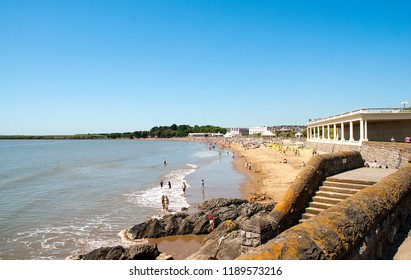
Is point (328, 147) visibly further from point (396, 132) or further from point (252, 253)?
point (252, 253)

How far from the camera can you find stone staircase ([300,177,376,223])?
308 inches

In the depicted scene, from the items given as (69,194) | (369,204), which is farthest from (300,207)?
(69,194)

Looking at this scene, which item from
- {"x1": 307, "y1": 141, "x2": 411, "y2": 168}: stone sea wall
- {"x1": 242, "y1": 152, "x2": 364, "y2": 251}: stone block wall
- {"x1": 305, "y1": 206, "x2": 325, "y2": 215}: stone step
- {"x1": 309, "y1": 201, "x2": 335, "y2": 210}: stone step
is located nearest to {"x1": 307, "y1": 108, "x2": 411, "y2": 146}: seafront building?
{"x1": 307, "y1": 141, "x2": 411, "y2": 168}: stone sea wall

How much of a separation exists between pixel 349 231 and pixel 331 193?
4.40m

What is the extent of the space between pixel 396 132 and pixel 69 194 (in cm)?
3304

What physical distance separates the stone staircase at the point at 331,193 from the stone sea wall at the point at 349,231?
1.56 metres

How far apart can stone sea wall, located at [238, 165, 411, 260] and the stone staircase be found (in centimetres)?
156

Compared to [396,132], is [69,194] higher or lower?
lower

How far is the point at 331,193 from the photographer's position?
27.1ft

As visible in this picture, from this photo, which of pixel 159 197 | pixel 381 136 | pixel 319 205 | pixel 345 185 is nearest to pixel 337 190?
pixel 345 185

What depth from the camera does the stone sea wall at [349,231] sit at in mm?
3338

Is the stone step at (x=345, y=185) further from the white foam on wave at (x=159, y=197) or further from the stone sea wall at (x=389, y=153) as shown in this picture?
the white foam on wave at (x=159, y=197)

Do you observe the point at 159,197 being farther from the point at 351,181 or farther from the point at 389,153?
the point at 351,181
